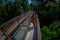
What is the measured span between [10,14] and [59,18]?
80.0 inches

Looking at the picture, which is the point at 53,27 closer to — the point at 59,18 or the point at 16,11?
the point at 16,11

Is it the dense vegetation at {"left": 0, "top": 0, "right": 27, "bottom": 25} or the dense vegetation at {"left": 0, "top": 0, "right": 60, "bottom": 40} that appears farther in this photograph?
the dense vegetation at {"left": 0, "top": 0, "right": 27, "bottom": 25}

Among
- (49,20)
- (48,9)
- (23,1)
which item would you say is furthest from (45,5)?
(23,1)

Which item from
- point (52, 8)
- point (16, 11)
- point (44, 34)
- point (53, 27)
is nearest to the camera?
point (44, 34)

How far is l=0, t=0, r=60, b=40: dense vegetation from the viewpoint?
398cm

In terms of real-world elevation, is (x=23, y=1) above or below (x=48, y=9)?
above

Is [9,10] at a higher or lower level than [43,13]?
higher

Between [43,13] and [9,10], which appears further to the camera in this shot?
[43,13]

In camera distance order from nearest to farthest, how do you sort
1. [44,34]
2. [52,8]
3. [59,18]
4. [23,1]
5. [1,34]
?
[1,34], [44,34], [23,1], [59,18], [52,8]

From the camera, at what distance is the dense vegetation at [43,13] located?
398 centimetres

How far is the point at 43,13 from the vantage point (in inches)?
240

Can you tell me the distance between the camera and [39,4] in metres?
7.20

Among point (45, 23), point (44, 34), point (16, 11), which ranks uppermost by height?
point (16, 11)

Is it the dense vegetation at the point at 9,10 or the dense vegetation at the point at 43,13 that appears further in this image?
the dense vegetation at the point at 9,10
